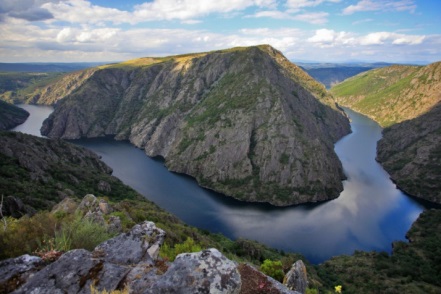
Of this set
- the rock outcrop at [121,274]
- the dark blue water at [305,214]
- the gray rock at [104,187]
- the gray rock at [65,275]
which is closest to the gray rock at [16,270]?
the rock outcrop at [121,274]

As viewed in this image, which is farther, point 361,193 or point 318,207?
point 361,193

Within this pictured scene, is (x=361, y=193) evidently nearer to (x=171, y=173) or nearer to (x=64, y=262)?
(x=171, y=173)

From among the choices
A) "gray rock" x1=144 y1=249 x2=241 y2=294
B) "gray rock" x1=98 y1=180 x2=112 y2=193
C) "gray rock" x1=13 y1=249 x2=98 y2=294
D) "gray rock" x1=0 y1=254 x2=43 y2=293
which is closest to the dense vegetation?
"gray rock" x1=98 y1=180 x2=112 y2=193

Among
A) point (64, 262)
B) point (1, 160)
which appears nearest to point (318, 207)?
point (1, 160)

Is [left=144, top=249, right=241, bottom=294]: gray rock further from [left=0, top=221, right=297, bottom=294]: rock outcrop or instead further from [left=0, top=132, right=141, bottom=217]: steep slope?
[left=0, top=132, right=141, bottom=217]: steep slope

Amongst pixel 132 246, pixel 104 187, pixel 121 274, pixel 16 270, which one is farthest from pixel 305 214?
pixel 16 270

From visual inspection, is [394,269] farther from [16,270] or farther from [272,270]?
[16,270]
